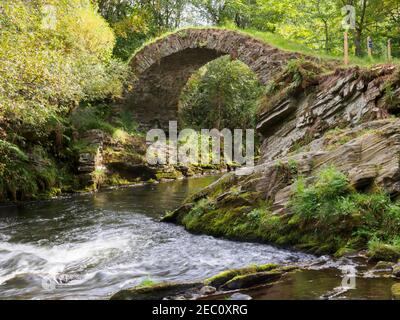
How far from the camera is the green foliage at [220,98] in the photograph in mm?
27906

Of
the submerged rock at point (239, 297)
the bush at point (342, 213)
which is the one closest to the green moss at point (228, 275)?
the submerged rock at point (239, 297)

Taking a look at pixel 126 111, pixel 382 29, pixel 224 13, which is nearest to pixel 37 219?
pixel 126 111

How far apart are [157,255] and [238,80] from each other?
74.0ft

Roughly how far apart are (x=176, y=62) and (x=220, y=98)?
26.2 feet

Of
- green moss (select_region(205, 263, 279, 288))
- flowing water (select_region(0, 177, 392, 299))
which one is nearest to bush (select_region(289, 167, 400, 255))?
flowing water (select_region(0, 177, 392, 299))

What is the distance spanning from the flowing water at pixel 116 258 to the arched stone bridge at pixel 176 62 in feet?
24.0

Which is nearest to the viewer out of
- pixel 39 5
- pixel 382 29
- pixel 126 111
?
pixel 39 5

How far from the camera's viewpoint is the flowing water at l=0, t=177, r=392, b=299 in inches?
195

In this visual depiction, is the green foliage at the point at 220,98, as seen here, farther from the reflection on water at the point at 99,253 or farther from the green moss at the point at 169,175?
the reflection on water at the point at 99,253

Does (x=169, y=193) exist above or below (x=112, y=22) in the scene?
below

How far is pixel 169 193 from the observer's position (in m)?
15.1

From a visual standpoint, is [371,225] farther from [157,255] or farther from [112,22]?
[112,22]

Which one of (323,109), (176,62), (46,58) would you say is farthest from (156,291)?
(176,62)

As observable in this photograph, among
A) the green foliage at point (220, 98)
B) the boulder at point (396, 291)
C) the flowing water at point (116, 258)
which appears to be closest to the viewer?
the boulder at point (396, 291)
